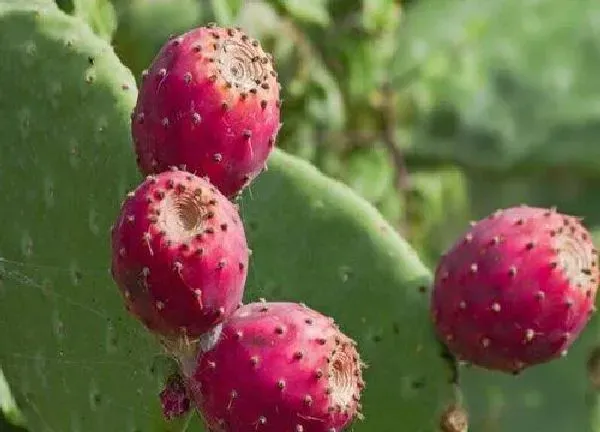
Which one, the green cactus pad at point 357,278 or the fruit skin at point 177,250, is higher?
the fruit skin at point 177,250

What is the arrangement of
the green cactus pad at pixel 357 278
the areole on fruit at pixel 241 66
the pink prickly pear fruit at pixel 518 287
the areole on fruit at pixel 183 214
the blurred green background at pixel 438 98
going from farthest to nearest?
the blurred green background at pixel 438 98 < the green cactus pad at pixel 357 278 < the pink prickly pear fruit at pixel 518 287 < the areole on fruit at pixel 241 66 < the areole on fruit at pixel 183 214

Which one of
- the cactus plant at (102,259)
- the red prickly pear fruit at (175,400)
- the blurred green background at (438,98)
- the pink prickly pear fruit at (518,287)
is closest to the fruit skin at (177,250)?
the red prickly pear fruit at (175,400)

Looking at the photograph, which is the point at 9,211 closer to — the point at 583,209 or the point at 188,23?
the point at 188,23

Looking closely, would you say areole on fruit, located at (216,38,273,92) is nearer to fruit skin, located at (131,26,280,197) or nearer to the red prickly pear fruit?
fruit skin, located at (131,26,280,197)

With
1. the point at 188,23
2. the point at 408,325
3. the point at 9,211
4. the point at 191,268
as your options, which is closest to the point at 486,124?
the point at 188,23

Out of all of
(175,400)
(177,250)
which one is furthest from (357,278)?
(177,250)

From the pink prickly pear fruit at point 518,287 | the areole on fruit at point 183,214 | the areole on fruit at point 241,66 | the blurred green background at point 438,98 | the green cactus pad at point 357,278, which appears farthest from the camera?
the blurred green background at point 438,98

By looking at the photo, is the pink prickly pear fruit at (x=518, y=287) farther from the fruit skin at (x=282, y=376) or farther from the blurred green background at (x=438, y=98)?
the blurred green background at (x=438, y=98)
